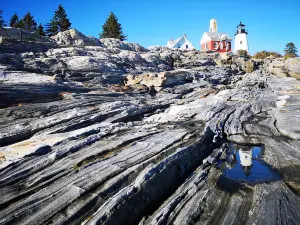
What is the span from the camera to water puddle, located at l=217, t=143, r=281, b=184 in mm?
10628

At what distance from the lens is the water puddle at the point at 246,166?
1063cm

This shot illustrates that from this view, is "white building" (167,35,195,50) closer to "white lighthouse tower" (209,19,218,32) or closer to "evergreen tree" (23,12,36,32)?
"white lighthouse tower" (209,19,218,32)

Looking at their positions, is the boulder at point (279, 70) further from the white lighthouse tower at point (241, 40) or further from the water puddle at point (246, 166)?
the white lighthouse tower at point (241, 40)

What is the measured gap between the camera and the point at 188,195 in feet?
29.6

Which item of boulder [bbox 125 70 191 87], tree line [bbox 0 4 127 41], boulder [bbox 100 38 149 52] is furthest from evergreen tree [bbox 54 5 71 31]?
boulder [bbox 125 70 191 87]

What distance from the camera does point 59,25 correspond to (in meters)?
83.4

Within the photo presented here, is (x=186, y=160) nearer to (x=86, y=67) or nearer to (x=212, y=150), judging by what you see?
(x=212, y=150)

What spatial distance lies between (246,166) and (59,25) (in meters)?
87.3

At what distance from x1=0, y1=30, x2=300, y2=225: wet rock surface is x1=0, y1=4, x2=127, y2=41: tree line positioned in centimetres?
6593

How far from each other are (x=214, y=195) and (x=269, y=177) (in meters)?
3.27

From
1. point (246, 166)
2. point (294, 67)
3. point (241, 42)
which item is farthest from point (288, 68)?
point (241, 42)

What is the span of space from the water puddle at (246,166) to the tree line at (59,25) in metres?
81.6

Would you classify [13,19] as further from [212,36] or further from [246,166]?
[246,166]

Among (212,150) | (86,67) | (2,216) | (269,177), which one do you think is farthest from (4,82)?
(269,177)
